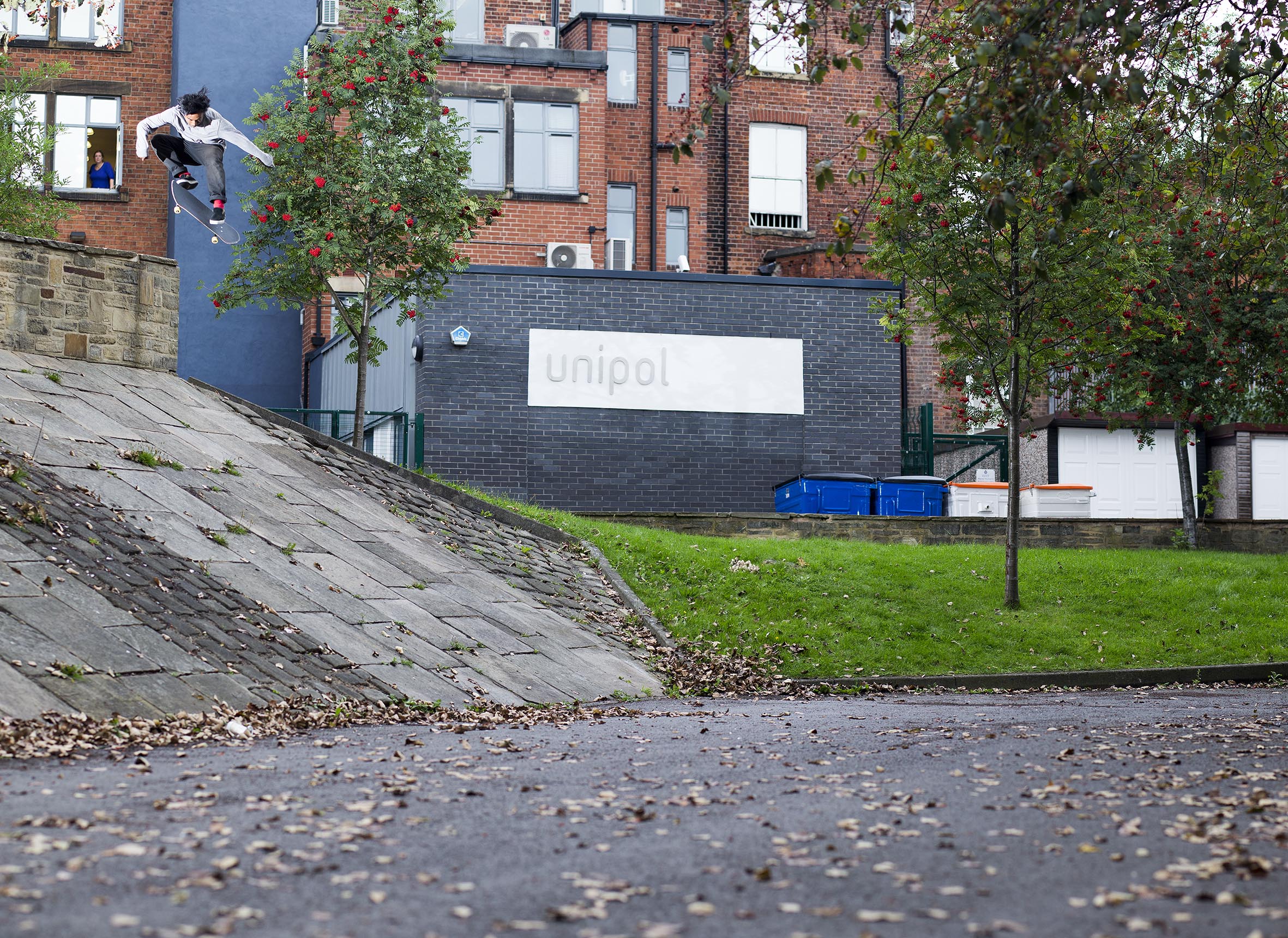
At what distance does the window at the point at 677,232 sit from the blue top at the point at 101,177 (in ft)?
41.4

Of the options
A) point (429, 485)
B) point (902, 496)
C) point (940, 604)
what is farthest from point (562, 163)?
point (940, 604)

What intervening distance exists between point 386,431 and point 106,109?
12.8m

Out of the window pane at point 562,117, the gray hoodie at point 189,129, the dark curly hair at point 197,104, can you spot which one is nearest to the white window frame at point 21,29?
the gray hoodie at point 189,129

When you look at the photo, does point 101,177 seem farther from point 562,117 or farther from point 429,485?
point 429,485

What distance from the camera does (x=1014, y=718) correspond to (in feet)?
33.0

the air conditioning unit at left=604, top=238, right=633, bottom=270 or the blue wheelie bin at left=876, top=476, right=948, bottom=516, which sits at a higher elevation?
the air conditioning unit at left=604, top=238, right=633, bottom=270

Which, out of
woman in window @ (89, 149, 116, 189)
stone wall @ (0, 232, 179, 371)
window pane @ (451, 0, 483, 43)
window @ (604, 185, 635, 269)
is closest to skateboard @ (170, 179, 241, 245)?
woman in window @ (89, 149, 116, 189)

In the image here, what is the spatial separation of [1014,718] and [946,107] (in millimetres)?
4803

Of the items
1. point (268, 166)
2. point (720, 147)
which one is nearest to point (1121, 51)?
point (268, 166)

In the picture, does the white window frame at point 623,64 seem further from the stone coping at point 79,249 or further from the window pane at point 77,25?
the stone coping at point 79,249

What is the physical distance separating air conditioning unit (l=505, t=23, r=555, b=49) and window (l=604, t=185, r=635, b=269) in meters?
3.46

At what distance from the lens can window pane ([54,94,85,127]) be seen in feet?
95.5

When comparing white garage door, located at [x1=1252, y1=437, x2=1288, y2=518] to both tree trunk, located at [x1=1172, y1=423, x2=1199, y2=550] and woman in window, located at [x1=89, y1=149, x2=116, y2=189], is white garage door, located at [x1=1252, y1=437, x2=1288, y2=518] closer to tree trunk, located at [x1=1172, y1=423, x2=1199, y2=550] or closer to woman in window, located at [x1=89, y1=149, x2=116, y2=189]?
tree trunk, located at [x1=1172, y1=423, x2=1199, y2=550]

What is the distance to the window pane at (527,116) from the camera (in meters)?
27.3
